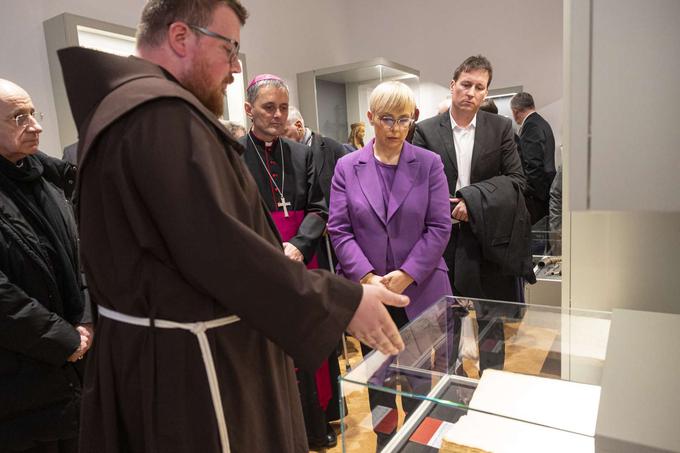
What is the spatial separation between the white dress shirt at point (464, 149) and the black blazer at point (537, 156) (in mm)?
2325

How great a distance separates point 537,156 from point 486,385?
4106 millimetres

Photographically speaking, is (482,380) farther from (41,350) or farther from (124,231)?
(41,350)

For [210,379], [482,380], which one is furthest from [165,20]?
[482,380]

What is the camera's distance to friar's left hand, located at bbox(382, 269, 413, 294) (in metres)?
2.15

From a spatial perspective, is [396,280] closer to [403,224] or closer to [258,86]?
[403,224]

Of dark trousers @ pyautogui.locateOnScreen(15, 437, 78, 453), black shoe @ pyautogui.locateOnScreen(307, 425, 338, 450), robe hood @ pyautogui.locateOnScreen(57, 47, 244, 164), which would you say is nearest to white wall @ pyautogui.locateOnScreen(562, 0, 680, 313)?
robe hood @ pyautogui.locateOnScreen(57, 47, 244, 164)

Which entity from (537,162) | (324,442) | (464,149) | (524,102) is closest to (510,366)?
(464,149)

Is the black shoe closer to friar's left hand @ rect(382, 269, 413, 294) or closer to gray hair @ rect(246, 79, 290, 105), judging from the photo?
friar's left hand @ rect(382, 269, 413, 294)

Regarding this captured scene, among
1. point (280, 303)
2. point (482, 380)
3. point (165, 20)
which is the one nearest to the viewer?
point (280, 303)

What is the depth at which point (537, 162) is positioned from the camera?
481 cm

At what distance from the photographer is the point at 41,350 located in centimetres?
185

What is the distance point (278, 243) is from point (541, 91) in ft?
19.7

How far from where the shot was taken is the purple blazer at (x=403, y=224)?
221 centimetres

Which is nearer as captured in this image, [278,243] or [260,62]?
[278,243]
